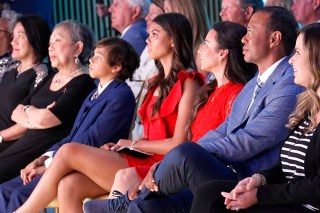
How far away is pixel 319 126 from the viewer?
126 inches

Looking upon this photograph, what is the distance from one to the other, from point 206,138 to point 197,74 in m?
0.51

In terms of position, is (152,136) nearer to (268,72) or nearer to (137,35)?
(268,72)

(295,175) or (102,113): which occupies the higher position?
(295,175)

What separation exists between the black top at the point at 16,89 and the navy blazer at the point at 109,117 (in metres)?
0.76

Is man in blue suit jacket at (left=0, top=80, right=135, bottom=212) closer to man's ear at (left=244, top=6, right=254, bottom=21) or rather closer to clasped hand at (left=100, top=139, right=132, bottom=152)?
clasped hand at (left=100, top=139, right=132, bottom=152)

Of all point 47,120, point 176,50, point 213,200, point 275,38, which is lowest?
point 47,120

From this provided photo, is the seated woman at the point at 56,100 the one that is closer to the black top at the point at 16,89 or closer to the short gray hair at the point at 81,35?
the short gray hair at the point at 81,35

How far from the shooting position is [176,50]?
15.2ft

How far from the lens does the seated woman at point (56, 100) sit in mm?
5090

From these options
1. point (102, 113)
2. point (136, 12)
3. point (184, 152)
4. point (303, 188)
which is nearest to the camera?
point (303, 188)

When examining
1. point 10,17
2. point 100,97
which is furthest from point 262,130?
point 10,17

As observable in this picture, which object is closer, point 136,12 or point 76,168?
point 76,168

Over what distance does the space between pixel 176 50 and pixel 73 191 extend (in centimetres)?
88

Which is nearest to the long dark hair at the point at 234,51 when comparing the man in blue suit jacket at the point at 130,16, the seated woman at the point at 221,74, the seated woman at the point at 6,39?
the seated woman at the point at 221,74
